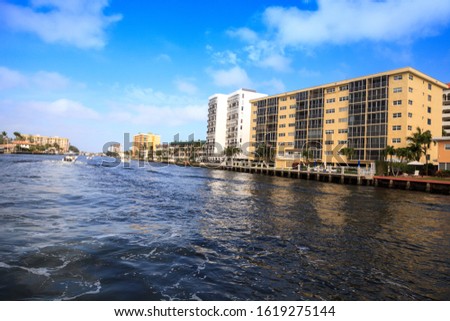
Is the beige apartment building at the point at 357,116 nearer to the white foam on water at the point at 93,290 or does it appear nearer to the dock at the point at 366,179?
the dock at the point at 366,179

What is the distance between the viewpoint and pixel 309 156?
92.1m

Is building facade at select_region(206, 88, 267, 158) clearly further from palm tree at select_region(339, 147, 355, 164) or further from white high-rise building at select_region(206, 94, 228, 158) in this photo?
palm tree at select_region(339, 147, 355, 164)


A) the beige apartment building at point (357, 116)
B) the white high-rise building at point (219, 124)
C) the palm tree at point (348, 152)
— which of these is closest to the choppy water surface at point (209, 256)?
the palm tree at point (348, 152)

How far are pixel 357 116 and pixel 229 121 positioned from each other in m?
73.2

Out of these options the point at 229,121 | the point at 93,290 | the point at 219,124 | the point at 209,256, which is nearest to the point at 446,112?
the point at 229,121


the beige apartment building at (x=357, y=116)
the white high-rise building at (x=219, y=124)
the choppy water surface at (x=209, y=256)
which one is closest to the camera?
the choppy water surface at (x=209, y=256)

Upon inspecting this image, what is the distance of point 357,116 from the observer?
82.6m

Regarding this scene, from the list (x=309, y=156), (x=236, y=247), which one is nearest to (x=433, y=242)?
(x=236, y=247)

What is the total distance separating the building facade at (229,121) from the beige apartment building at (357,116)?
1197 inches

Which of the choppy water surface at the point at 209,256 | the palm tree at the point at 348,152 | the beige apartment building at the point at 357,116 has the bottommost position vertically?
the choppy water surface at the point at 209,256

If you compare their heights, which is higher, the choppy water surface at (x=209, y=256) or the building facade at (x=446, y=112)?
the building facade at (x=446, y=112)

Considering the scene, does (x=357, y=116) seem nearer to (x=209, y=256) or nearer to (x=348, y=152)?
(x=348, y=152)

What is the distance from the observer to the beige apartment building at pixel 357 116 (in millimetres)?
73750

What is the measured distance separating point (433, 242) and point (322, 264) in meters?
7.97
